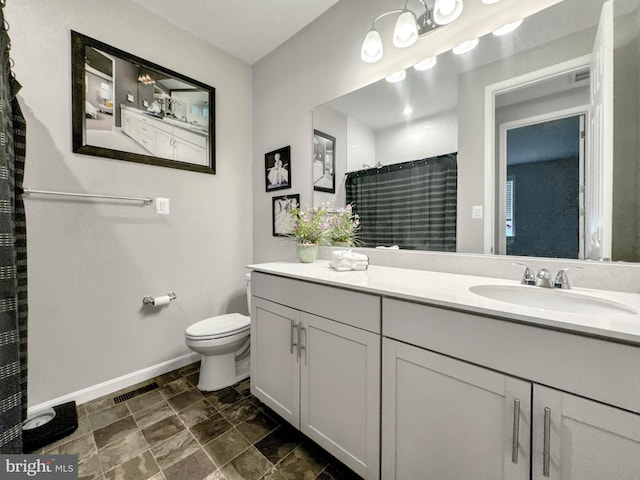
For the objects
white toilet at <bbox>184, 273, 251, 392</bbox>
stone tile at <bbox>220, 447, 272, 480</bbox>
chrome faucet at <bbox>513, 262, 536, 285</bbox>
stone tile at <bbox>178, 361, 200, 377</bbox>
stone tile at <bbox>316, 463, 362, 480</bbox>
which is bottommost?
stone tile at <bbox>316, 463, 362, 480</bbox>

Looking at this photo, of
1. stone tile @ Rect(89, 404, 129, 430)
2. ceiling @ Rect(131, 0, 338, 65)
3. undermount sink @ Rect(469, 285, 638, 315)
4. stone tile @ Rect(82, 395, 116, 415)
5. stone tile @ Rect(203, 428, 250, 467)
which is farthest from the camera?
ceiling @ Rect(131, 0, 338, 65)

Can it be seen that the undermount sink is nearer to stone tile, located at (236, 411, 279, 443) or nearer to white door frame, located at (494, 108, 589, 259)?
white door frame, located at (494, 108, 589, 259)

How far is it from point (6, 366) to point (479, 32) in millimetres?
2292

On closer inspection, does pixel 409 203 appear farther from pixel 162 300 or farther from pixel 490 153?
pixel 162 300

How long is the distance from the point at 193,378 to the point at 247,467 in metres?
0.95

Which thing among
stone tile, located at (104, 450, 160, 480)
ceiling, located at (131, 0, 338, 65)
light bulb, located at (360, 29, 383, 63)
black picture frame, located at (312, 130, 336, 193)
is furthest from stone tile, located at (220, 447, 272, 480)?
ceiling, located at (131, 0, 338, 65)

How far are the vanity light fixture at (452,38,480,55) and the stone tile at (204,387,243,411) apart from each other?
7.67 feet

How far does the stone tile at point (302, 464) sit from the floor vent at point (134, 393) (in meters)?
1.15

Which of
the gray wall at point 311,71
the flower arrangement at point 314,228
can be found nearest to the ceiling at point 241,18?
the gray wall at point 311,71

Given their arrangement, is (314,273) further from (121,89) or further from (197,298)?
(121,89)

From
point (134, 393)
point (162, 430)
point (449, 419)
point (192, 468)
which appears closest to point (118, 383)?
point (134, 393)

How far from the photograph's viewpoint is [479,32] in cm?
131

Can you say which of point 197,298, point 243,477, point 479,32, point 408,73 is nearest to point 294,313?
point 243,477

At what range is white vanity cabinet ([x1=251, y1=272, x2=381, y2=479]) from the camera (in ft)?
3.43
